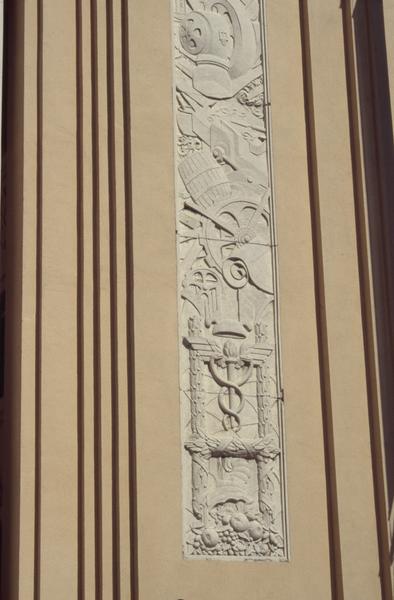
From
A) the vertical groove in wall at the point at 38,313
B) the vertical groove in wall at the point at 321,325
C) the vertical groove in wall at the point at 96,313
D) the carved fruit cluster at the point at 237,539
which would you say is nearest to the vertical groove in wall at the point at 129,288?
the vertical groove in wall at the point at 96,313

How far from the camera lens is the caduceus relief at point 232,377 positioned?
32.8 feet

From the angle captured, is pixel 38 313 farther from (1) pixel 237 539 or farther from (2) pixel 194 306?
(1) pixel 237 539

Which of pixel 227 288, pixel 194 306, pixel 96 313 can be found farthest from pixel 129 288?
pixel 227 288

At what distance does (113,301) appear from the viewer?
387 inches

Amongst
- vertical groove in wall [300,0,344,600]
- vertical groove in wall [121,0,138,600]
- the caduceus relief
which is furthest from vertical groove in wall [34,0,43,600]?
vertical groove in wall [300,0,344,600]

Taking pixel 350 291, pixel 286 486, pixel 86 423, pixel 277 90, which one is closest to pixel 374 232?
pixel 350 291

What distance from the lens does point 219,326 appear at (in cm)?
1013

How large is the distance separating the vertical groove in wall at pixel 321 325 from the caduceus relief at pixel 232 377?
0.58 meters

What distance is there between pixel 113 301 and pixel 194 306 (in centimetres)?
60

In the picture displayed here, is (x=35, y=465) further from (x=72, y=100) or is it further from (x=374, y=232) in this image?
(x=374, y=232)

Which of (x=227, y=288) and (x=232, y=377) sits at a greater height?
(x=227, y=288)

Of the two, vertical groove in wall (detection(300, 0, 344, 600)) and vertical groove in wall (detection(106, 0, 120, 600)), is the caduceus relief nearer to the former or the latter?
vertical groove in wall (detection(300, 0, 344, 600))

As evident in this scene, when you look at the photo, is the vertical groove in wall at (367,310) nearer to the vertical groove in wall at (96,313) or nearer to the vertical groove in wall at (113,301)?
the vertical groove in wall at (113,301)

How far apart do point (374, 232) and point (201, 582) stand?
2.99 meters
